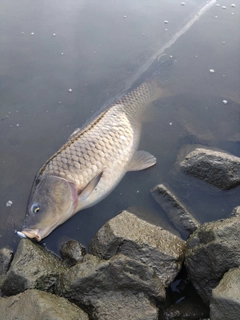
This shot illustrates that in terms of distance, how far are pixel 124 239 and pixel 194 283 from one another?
67cm

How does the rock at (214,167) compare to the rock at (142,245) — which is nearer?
the rock at (142,245)

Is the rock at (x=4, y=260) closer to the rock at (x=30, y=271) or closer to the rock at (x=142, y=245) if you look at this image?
the rock at (x=30, y=271)

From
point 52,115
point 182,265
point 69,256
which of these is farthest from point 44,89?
point 182,265

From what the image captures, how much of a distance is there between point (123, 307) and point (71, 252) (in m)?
0.82

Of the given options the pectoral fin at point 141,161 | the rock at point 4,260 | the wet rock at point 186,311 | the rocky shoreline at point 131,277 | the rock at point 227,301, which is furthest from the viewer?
the pectoral fin at point 141,161

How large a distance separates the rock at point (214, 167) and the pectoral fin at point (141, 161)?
0.39 metres

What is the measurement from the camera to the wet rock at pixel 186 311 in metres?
2.50

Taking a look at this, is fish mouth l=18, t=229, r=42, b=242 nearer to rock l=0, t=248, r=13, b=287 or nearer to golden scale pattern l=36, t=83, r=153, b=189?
rock l=0, t=248, r=13, b=287

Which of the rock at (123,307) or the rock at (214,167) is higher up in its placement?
the rock at (214,167)

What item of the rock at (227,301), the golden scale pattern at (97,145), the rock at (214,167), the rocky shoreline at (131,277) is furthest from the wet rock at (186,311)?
the golden scale pattern at (97,145)

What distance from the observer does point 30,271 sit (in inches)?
102

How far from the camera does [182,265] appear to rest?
277cm

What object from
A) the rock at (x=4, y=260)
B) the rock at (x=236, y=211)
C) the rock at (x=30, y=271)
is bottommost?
the rock at (x=4, y=260)

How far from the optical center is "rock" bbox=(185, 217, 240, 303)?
2.35 m
